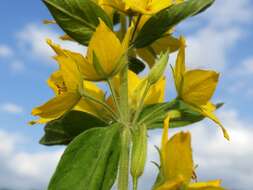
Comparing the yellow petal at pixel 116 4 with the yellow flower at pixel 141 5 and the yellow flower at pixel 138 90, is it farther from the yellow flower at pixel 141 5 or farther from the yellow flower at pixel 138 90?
the yellow flower at pixel 138 90

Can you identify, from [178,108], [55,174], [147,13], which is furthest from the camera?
[178,108]

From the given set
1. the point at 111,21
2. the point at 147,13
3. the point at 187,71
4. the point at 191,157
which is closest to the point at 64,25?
the point at 111,21

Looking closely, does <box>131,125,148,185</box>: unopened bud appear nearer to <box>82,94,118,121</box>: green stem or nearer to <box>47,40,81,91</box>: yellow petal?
<box>82,94,118,121</box>: green stem

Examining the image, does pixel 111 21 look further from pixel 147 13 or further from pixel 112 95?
pixel 112 95

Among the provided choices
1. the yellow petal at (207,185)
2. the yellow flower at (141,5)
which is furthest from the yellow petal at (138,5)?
the yellow petal at (207,185)

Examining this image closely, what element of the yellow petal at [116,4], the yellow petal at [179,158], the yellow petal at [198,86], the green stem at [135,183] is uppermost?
the yellow petal at [116,4]

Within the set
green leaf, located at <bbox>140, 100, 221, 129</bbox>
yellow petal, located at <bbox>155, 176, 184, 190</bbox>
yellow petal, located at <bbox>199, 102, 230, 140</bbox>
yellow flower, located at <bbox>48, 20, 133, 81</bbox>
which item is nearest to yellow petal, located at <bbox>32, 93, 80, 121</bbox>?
yellow flower, located at <bbox>48, 20, 133, 81</bbox>
